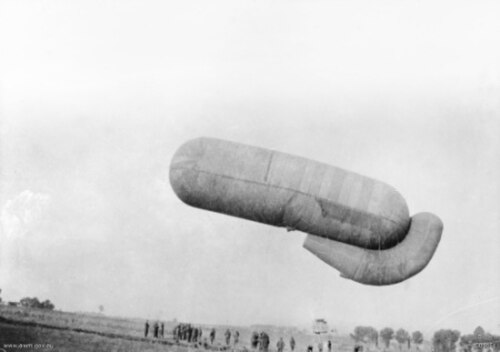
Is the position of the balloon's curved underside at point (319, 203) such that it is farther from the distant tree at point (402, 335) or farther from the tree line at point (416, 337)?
the distant tree at point (402, 335)

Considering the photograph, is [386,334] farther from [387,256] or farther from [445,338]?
[387,256]

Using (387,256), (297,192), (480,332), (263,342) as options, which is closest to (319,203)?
(297,192)

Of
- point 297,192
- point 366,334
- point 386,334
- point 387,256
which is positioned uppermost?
point 386,334

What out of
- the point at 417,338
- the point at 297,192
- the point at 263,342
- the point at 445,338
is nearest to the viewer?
the point at 297,192

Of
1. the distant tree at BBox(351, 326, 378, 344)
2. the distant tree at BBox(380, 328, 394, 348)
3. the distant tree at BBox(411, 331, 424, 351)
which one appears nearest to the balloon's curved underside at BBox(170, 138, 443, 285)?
the distant tree at BBox(411, 331, 424, 351)

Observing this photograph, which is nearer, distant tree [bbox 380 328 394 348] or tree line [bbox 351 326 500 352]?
tree line [bbox 351 326 500 352]

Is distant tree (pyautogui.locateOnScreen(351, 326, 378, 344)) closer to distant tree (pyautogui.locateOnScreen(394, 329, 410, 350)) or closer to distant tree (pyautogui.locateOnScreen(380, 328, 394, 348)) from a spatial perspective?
distant tree (pyautogui.locateOnScreen(380, 328, 394, 348))

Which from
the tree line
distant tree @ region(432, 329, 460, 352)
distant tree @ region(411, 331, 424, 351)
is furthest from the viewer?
distant tree @ region(411, 331, 424, 351)
